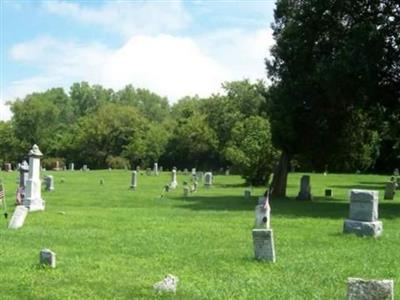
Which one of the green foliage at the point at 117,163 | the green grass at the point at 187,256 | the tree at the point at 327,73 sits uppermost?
the tree at the point at 327,73

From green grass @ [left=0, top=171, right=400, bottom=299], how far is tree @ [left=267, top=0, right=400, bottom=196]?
295 inches

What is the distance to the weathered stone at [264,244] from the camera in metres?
12.5

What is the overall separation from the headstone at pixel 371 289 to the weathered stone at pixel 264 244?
21.6ft

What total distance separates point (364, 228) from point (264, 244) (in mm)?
5148

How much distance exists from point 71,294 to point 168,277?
141 centimetres

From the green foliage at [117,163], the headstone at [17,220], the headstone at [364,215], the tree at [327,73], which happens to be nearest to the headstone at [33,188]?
the headstone at [17,220]

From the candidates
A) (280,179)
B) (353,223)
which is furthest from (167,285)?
(280,179)

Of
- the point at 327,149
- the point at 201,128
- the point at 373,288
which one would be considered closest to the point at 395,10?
the point at 327,149

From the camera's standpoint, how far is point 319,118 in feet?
108

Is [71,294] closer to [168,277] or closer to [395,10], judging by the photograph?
[168,277]

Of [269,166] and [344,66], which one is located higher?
[344,66]

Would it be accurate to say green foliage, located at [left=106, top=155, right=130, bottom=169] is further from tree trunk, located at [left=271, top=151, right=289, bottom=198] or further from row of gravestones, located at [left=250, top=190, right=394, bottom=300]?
row of gravestones, located at [left=250, top=190, right=394, bottom=300]

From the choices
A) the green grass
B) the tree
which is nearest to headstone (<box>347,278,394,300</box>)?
the green grass

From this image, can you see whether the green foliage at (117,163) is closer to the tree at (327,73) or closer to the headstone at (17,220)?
the tree at (327,73)
